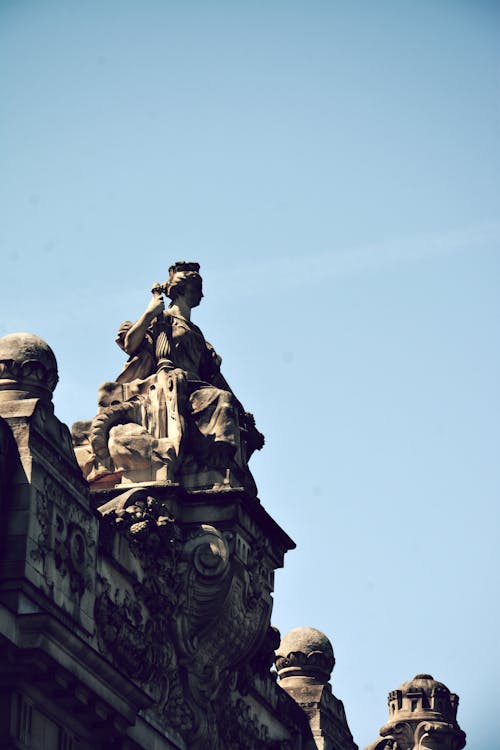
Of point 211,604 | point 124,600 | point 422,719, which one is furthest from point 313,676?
point 124,600

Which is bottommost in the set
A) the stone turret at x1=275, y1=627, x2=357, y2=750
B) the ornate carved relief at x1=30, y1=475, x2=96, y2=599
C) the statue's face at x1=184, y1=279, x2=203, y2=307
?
the ornate carved relief at x1=30, y1=475, x2=96, y2=599

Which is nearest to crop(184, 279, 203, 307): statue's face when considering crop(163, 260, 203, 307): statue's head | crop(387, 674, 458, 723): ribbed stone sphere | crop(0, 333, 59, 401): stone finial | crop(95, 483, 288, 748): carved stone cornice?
crop(163, 260, 203, 307): statue's head

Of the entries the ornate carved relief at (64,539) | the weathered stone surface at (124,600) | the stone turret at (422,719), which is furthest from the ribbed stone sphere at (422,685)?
the ornate carved relief at (64,539)

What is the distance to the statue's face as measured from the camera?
41.7 m

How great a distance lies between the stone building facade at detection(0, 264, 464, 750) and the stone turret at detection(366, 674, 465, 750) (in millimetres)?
Result: 4311

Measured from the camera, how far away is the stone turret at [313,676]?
44.7 meters

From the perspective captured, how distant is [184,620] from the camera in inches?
1495

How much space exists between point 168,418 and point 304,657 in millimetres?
7805

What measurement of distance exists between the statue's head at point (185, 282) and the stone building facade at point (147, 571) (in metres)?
0.04

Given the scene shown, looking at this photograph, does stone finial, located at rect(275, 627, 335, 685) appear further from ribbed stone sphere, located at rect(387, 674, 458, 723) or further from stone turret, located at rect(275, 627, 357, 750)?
ribbed stone sphere, located at rect(387, 674, 458, 723)

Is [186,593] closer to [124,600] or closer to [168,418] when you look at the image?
[124,600]

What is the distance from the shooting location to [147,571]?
36.9m

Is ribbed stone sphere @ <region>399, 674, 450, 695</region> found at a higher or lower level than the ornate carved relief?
higher

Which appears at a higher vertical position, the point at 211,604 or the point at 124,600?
the point at 211,604
